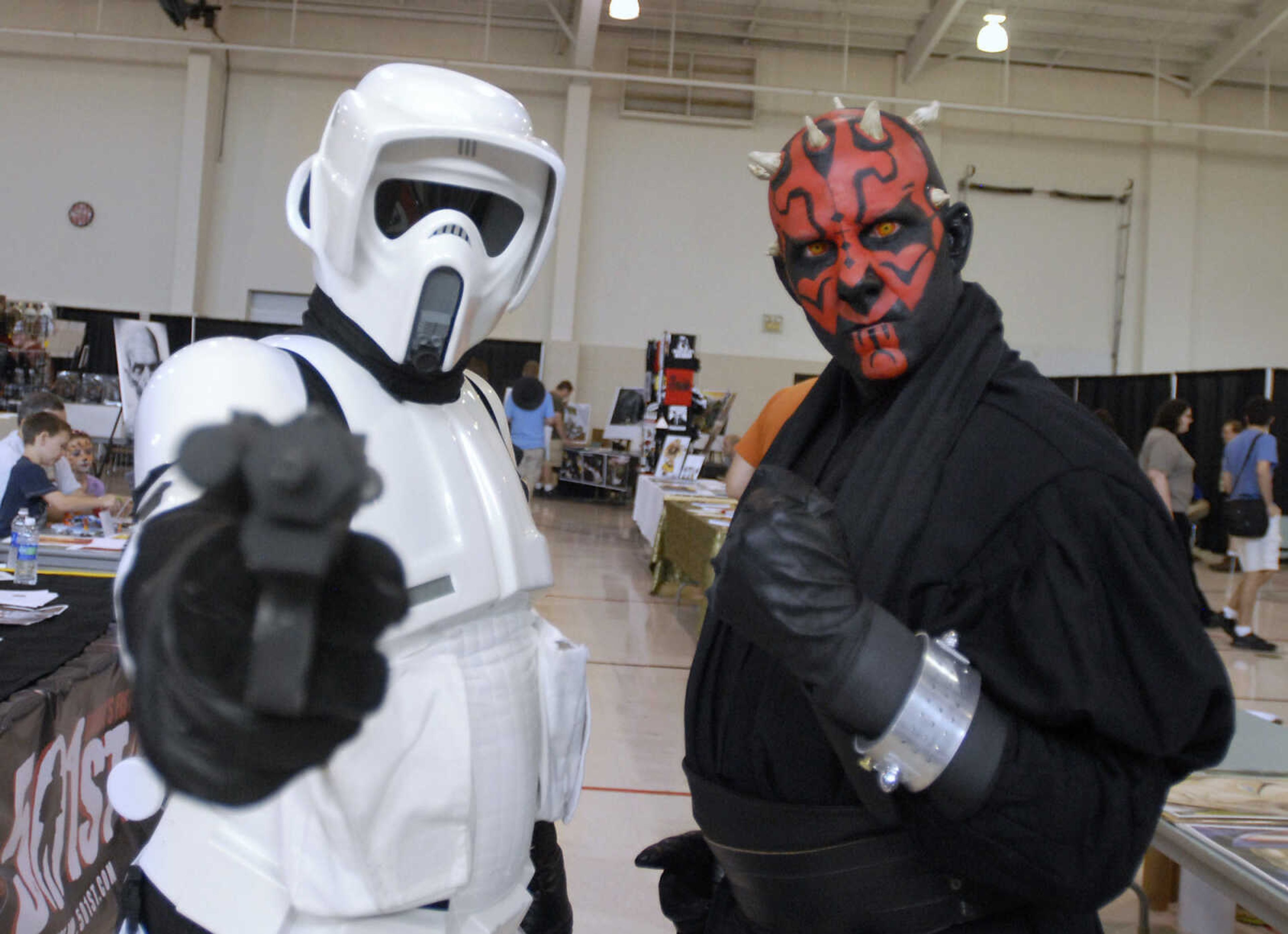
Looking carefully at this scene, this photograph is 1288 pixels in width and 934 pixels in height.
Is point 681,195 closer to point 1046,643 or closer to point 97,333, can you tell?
point 97,333

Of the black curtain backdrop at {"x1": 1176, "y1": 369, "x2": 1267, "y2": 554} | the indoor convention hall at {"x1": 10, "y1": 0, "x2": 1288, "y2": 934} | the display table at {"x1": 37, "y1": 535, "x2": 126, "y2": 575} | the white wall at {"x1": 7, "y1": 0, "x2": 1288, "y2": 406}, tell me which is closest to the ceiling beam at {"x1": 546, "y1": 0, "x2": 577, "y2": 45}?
the white wall at {"x1": 7, "y1": 0, "x2": 1288, "y2": 406}

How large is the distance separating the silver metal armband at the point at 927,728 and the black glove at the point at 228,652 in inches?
17.2

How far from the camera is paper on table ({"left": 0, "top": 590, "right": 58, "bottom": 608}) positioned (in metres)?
2.53

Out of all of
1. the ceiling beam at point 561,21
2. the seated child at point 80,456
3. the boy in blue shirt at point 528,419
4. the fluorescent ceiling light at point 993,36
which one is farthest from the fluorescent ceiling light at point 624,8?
the seated child at point 80,456

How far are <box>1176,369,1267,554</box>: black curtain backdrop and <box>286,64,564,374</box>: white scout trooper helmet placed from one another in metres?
10.9

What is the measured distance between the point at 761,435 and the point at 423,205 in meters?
2.51

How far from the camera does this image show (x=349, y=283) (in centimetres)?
124

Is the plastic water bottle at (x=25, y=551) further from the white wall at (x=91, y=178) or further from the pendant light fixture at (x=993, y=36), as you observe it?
the white wall at (x=91, y=178)

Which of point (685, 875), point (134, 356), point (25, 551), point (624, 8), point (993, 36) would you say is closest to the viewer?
point (685, 875)

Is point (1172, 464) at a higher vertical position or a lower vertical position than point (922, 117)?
lower

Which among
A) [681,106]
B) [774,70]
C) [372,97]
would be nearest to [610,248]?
[681,106]

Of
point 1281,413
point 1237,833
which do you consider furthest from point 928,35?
point 1237,833

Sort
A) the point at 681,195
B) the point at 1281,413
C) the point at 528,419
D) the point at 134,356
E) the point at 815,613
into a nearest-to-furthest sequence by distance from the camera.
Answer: the point at 815,613
the point at 134,356
the point at 528,419
the point at 1281,413
the point at 681,195

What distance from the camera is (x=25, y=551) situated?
107 inches
